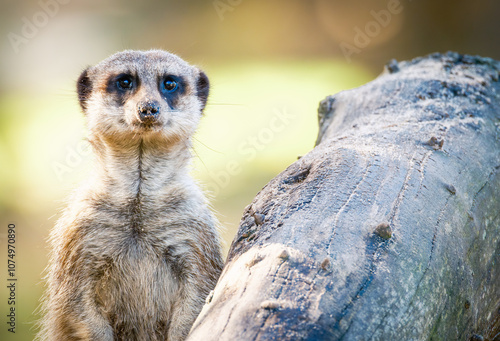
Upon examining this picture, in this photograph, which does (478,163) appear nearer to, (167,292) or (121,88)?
(167,292)

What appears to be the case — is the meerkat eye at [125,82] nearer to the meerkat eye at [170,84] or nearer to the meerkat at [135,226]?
the meerkat at [135,226]

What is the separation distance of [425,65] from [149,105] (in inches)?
77.5

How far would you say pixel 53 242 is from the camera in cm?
338

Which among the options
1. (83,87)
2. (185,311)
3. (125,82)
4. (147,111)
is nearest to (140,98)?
(147,111)

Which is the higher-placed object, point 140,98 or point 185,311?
point 140,98

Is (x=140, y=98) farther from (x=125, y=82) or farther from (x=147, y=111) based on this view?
(x=125, y=82)

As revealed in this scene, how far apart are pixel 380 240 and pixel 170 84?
6.05 ft

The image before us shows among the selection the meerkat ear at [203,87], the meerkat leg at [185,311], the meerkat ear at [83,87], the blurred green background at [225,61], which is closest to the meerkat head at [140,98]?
the meerkat ear at [83,87]

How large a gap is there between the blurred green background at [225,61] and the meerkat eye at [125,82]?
302 cm

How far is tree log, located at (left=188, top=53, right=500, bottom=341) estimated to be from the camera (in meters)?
1.76

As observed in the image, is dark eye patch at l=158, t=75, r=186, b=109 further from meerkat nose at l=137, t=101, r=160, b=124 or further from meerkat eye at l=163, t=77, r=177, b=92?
meerkat nose at l=137, t=101, r=160, b=124

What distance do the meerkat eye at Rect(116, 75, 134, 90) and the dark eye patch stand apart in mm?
172

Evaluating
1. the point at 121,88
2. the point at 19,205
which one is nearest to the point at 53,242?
the point at 121,88

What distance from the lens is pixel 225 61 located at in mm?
8625
